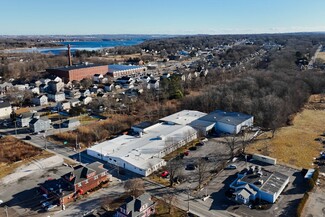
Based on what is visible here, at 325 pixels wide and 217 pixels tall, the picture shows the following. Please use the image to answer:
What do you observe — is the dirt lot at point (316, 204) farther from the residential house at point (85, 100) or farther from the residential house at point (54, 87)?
the residential house at point (54, 87)

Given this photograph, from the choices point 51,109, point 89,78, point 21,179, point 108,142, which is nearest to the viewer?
point 21,179

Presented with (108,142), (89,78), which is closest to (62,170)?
(108,142)

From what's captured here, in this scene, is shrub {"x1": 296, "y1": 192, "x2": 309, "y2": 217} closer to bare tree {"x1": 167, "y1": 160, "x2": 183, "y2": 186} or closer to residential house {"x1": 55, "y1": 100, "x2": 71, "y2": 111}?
bare tree {"x1": 167, "y1": 160, "x2": 183, "y2": 186}

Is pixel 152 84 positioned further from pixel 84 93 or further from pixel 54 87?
pixel 54 87

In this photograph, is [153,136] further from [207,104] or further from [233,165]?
[207,104]

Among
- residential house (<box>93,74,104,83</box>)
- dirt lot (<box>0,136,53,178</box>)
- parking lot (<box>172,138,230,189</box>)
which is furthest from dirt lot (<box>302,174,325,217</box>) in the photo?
residential house (<box>93,74,104,83</box>)

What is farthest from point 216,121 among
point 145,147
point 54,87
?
point 54,87

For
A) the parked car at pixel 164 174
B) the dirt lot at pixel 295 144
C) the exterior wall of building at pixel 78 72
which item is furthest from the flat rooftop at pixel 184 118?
the exterior wall of building at pixel 78 72
